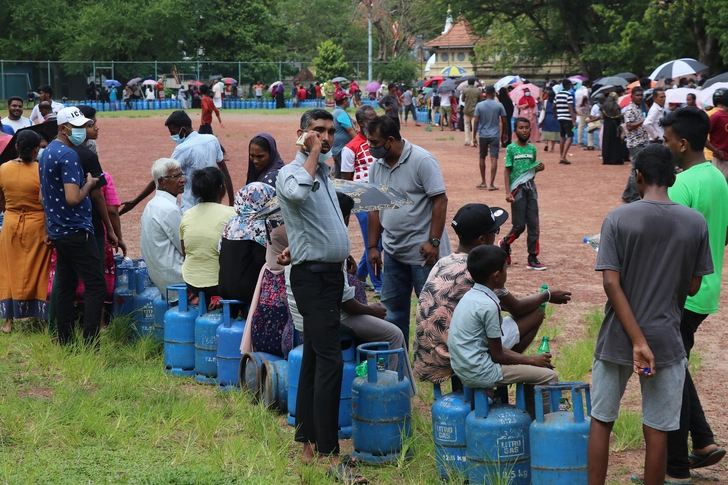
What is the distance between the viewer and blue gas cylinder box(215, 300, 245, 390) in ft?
20.5

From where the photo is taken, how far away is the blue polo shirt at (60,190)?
22.6ft

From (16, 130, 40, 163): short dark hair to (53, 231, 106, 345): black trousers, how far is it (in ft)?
3.10

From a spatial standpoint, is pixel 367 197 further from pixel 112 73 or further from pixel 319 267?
pixel 112 73

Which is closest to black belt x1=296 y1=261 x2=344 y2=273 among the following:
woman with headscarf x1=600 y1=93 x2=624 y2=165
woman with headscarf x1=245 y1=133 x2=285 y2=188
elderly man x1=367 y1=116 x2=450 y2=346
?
elderly man x1=367 y1=116 x2=450 y2=346

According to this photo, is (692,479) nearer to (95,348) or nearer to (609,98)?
(95,348)

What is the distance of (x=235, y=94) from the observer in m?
52.0


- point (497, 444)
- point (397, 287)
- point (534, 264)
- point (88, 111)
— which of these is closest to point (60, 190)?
point (88, 111)

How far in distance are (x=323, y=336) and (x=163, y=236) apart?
2893mm

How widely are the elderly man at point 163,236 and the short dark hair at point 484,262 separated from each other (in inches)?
127

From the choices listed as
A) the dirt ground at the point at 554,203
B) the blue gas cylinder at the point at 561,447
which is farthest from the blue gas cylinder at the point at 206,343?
the blue gas cylinder at the point at 561,447

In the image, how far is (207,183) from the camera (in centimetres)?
668

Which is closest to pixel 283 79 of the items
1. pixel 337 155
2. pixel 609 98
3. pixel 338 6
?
pixel 338 6

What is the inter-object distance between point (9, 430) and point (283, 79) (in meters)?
54.0

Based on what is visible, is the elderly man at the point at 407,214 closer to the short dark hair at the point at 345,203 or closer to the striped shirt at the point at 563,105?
the short dark hair at the point at 345,203
